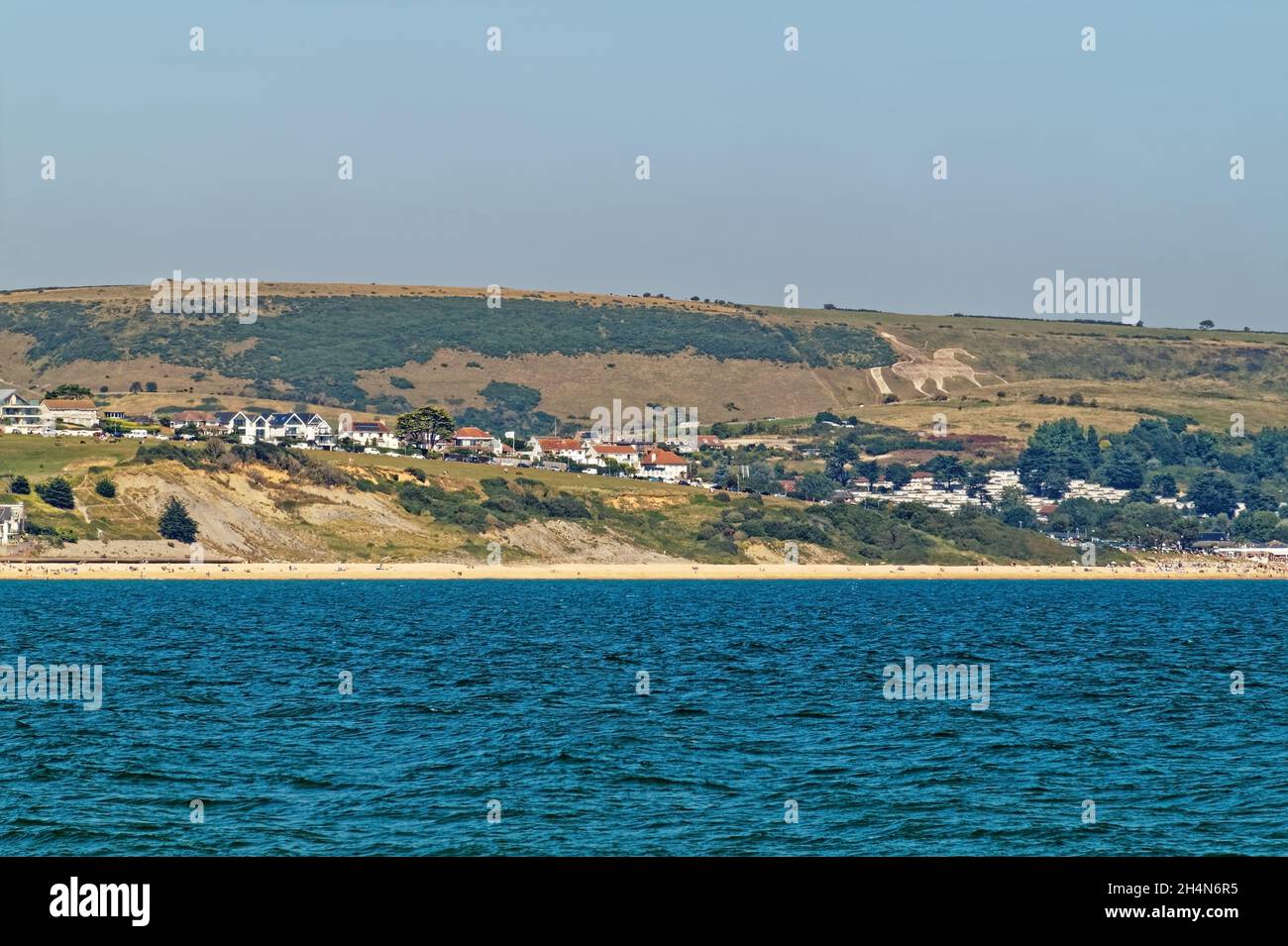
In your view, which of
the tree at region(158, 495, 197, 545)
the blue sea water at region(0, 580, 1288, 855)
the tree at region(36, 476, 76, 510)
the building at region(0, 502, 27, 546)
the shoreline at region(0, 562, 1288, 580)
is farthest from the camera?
the tree at region(158, 495, 197, 545)

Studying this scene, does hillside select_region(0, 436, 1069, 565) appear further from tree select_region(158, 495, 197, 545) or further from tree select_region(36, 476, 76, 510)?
tree select_region(158, 495, 197, 545)

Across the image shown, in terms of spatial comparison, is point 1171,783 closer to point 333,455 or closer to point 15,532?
point 15,532

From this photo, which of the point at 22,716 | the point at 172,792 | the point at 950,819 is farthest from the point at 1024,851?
the point at 22,716

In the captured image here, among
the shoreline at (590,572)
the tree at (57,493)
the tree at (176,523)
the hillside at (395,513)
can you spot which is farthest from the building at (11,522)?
the tree at (176,523)

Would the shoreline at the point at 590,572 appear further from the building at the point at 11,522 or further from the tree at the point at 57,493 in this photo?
the tree at the point at 57,493

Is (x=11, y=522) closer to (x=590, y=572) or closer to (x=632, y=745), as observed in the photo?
(x=590, y=572)

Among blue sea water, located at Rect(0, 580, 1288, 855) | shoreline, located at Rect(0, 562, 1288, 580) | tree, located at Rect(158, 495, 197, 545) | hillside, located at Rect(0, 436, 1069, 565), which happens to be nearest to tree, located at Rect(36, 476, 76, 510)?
hillside, located at Rect(0, 436, 1069, 565)
